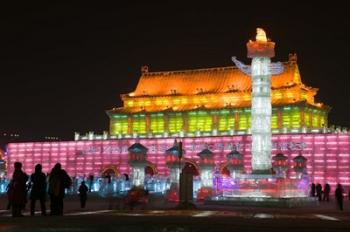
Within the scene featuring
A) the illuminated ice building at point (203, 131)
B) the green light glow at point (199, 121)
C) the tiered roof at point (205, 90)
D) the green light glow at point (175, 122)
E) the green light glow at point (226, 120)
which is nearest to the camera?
the illuminated ice building at point (203, 131)

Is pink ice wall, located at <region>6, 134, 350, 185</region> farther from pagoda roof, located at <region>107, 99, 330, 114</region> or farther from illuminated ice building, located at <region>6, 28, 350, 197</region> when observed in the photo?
pagoda roof, located at <region>107, 99, 330, 114</region>

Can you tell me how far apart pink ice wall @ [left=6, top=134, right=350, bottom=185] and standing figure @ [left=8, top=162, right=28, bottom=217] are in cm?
4241

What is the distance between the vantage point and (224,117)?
70.8 m

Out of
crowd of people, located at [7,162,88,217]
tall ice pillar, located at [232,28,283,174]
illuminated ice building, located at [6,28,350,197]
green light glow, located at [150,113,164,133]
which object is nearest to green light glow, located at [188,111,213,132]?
illuminated ice building, located at [6,28,350,197]

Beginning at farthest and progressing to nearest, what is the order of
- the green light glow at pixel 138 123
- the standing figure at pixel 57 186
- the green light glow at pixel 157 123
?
the green light glow at pixel 138 123
the green light glow at pixel 157 123
the standing figure at pixel 57 186

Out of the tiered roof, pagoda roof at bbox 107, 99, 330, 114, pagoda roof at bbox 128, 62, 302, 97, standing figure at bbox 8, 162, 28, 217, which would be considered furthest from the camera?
pagoda roof at bbox 128, 62, 302, 97

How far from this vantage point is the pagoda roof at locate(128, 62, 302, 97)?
7069cm

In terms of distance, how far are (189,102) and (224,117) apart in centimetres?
571

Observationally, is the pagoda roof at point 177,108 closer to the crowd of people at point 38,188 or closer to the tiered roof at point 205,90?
the tiered roof at point 205,90

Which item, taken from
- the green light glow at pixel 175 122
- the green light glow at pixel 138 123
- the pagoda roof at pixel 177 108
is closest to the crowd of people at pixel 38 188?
the pagoda roof at pixel 177 108

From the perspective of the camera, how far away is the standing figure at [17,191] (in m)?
19.3

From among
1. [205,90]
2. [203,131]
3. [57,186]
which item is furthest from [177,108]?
[57,186]

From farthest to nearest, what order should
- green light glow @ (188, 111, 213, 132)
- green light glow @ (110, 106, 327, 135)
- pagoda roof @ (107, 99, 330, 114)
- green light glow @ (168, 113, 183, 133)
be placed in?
1. green light glow @ (168, 113, 183, 133)
2. green light glow @ (188, 111, 213, 132)
3. pagoda roof @ (107, 99, 330, 114)
4. green light glow @ (110, 106, 327, 135)

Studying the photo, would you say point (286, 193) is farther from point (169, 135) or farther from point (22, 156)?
point (22, 156)
